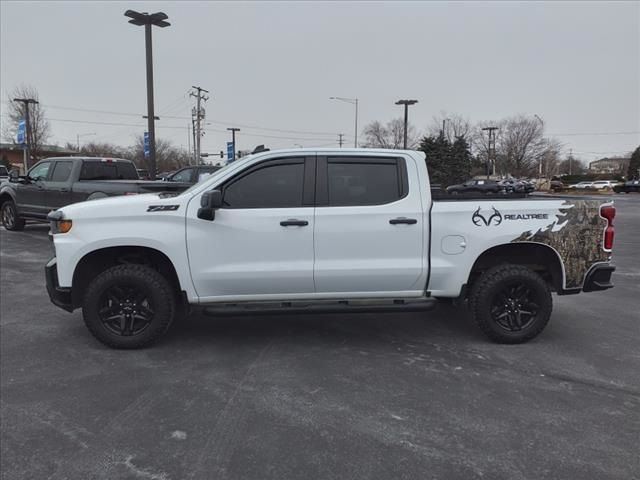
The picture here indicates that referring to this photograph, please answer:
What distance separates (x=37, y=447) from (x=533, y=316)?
4.24 metres

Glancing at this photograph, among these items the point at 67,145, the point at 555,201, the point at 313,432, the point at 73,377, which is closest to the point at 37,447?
the point at 73,377

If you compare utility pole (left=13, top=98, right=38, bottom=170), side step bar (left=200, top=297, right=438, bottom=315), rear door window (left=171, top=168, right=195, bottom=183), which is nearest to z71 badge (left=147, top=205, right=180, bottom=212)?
side step bar (left=200, top=297, right=438, bottom=315)

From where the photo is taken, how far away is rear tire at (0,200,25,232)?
13742 mm

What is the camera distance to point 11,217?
45.5 feet

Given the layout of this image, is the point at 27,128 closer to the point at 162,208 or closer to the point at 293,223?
the point at 162,208

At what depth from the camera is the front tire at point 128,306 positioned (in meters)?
4.74

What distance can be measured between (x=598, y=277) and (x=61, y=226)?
16.6 ft

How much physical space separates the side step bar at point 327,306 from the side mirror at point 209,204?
2.75 feet

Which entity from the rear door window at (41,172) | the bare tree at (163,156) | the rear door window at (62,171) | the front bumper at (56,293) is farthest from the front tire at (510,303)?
the bare tree at (163,156)

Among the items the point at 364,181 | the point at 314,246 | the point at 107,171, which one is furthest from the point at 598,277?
the point at 107,171

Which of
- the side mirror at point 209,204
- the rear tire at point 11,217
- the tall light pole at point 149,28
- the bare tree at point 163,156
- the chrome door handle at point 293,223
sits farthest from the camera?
the bare tree at point 163,156

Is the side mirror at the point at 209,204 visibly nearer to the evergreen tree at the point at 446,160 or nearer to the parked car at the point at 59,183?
the parked car at the point at 59,183

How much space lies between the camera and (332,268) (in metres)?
4.77

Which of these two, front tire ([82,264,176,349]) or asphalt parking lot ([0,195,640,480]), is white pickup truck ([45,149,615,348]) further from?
asphalt parking lot ([0,195,640,480])
